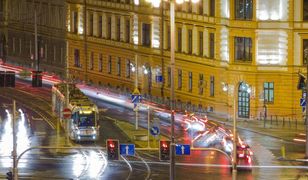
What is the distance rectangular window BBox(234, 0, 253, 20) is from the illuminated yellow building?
9 centimetres

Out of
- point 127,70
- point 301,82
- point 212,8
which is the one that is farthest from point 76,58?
point 301,82

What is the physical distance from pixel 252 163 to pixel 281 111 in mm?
27802

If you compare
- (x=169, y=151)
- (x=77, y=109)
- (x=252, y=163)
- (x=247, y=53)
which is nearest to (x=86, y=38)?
(x=247, y=53)

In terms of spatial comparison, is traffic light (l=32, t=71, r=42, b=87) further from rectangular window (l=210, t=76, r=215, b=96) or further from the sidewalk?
rectangular window (l=210, t=76, r=215, b=96)

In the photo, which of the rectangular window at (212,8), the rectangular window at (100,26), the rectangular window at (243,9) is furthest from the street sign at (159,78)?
the rectangular window at (100,26)

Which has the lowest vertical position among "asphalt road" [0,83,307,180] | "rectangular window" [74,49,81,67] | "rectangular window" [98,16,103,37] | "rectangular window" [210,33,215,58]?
"asphalt road" [0,83,307,180]

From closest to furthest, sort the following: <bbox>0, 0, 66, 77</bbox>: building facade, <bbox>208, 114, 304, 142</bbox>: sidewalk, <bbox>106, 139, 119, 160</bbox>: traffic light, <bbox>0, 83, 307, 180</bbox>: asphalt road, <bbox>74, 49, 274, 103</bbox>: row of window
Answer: <bbox>106, 139, 119, 160</bbox>: traffic light, <bbox>0, 83, 307, 180</bbox>: asphalt road, <bbox>208, 114, 304, 142</bbox>: sidewalk, <bbox>74, 49, 274, 103</bbox>: row of window, <bbox>0, 0, 66, 77</bbox>: building facade

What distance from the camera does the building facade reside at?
163875 millimetres

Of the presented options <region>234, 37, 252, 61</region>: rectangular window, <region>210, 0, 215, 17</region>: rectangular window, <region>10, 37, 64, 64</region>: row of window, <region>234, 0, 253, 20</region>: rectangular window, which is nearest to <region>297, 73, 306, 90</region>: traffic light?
<region>234, 37, 252, 61</region>: rectangular window

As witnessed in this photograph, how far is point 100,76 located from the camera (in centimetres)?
15038

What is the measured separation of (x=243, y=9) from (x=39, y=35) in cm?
5565

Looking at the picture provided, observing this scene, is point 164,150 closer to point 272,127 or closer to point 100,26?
point 272,127

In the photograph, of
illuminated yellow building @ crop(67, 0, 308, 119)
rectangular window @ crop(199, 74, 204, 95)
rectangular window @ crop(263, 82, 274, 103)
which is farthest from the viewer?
rectangular window @ crop(199, 74, 204, 95)

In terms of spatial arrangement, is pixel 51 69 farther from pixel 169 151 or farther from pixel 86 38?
pixel 169 151
